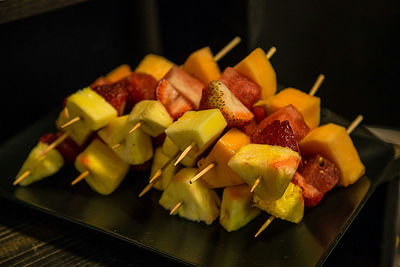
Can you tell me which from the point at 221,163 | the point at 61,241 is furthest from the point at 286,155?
the point at 61,241

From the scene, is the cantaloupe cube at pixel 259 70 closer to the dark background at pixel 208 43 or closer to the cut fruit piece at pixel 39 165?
the dark background at pixel 208 43

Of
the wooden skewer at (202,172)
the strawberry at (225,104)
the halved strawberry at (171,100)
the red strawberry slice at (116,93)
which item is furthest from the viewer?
the red strawberry slice at (116,93)

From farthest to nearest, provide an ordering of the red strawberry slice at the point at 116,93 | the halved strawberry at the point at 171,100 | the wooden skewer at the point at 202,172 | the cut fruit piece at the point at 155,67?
the cut fruit piece at the point at 155,67
the red strawberry slice at the point at 116,93
the halved strawberry at the point at 171,100
the wooden skewer at the point at 202,172

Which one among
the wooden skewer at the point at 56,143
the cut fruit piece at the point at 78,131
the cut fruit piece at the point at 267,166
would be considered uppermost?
the cut fruit piece at the point at 267,166

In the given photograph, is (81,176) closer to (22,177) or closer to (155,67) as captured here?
(22,177)

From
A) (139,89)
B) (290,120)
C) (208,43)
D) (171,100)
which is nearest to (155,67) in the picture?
(139,89)

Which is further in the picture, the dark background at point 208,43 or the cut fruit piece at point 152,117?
the dark background at point 208,43

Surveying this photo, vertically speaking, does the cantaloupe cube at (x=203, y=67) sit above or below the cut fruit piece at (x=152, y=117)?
above

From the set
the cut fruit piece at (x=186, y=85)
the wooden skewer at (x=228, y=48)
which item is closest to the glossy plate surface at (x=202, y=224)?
the cut fruit piece at (x=186, y=85)
